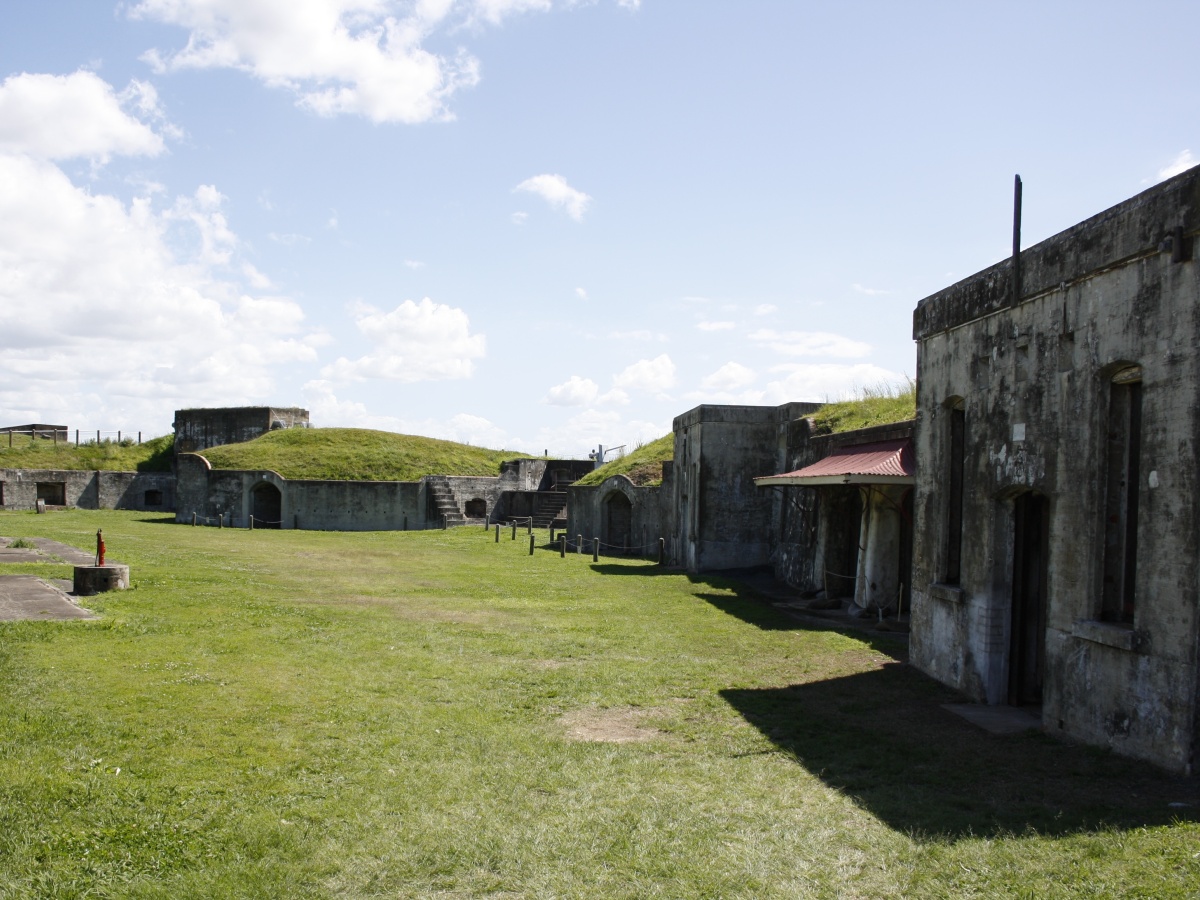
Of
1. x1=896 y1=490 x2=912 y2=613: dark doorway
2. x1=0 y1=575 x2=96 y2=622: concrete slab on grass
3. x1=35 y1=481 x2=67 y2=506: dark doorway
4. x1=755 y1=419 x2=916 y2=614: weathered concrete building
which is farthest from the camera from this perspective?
x1=35 y1=481 x2=67 y2=506: dark doorway

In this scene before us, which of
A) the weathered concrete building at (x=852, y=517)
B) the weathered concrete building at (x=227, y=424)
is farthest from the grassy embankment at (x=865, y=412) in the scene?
the weathered concrete building at (x=227, y=424)

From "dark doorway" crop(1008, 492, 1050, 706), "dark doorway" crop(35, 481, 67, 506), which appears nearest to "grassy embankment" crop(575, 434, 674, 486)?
"dark doorway" crop(1008, 492, 1050, 706)

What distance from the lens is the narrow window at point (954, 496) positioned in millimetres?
10531

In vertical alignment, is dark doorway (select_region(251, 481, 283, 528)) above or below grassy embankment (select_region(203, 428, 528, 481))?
below

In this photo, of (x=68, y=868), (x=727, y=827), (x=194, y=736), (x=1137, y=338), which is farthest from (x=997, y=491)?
(x=68, y=868)

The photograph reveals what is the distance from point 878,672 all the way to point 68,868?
830cm

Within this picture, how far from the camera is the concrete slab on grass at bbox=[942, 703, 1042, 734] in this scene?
817cm

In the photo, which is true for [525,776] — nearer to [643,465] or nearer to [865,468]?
[865,468]

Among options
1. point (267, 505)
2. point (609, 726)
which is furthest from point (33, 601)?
point (267, 505)

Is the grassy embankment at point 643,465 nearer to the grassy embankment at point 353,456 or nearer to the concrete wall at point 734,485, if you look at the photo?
the concrete wall at point 734,485

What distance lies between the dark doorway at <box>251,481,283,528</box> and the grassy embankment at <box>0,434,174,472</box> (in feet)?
42.1

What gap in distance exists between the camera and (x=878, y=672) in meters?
10.6

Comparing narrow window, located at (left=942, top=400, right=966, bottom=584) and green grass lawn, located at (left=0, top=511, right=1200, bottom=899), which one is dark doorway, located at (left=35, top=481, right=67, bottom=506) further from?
narrow window, located at (left=942, top=400, right=966, bottom=584)

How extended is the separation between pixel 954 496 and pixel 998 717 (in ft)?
9.03
